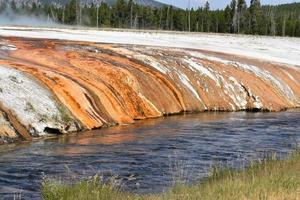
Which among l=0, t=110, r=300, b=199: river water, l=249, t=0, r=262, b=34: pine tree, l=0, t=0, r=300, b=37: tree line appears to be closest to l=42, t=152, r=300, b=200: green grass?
l=0, t=110, r=300, b=199: river water

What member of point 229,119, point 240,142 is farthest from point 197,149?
point 229,119

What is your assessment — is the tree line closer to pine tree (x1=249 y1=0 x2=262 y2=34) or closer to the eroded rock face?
pine tree (x1=249 y1=0 x2=262 y2=34)

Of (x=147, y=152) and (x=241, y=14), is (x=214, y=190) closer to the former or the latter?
(x=147, y=152)

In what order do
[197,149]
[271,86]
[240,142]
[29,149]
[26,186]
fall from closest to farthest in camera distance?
[26,186]
[29,149]
[197,149]
[240,142]
[271,86]

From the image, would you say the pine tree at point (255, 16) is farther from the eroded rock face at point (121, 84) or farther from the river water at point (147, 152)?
the river water at point (147, 152)

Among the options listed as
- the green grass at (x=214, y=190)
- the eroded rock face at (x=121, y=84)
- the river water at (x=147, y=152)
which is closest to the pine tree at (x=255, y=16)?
the eroded rock face at (x=121, y=84)

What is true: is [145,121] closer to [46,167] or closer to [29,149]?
[29,149]

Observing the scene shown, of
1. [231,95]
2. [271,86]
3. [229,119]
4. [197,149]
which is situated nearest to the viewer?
[197,149]

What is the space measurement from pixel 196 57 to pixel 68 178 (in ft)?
58.6

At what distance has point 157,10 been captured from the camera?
135 m

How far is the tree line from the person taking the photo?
12450cm

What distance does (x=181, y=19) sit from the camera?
426ft

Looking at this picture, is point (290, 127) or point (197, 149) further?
point (290, 127)

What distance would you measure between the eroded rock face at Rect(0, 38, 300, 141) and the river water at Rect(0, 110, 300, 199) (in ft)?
2.93
